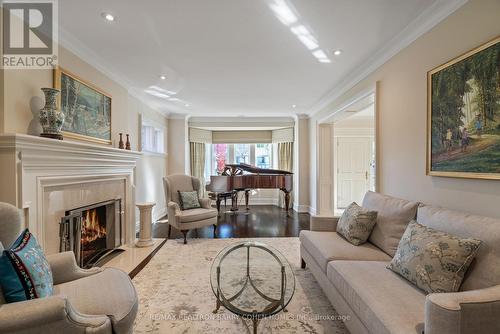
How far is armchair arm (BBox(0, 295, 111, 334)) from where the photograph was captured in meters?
1.06

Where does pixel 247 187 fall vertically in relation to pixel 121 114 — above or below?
below

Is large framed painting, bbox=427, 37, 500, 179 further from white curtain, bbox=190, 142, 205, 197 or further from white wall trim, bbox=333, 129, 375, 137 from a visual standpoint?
white curtain, bbox=190, 142, 205, 197

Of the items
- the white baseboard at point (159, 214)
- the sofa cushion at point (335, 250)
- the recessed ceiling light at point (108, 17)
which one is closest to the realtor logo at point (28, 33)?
the recessed ceiling light at point (108, 17)

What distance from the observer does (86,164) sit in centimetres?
261

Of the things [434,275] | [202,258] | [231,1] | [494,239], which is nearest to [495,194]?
[494,239]

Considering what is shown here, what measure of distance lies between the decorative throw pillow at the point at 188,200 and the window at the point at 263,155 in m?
3.46

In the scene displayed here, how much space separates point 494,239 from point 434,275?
0.37 metres

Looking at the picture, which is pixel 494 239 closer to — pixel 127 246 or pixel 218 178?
pixel 127 246

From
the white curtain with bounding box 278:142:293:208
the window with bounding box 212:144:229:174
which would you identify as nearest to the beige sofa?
the white curtain with bounding box 278:142:293:208

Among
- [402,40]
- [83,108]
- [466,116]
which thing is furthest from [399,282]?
[83,108]

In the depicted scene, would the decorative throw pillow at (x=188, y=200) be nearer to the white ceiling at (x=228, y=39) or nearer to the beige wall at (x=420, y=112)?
the white ceiling at (x=228, y=39)

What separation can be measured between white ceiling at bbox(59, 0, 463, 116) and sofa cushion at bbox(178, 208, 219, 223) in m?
2.09

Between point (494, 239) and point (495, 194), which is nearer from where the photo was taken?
point (494, 239)

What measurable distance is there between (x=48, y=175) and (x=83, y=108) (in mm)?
1073
